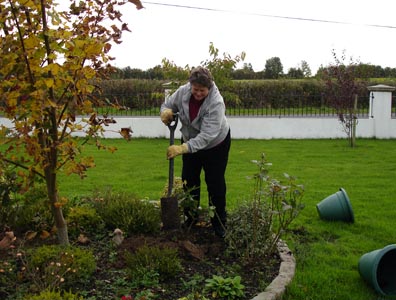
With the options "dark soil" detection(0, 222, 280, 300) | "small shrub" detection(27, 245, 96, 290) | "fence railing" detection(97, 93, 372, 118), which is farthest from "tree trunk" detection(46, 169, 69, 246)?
"fence railing" detection(97, 93, 372, 118)

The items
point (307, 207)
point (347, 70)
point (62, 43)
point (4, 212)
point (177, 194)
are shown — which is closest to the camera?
point (62, 43)

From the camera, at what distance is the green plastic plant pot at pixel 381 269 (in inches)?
140

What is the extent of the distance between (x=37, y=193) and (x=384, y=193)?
4639 millimetres

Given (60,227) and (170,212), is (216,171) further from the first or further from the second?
(60,227)

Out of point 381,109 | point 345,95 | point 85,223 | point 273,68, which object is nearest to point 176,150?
point 85,223

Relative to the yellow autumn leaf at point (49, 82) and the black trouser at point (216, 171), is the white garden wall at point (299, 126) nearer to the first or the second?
the black trouser at point (216, 171)

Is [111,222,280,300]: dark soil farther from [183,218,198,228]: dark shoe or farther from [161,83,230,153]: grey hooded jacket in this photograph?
[161,83,230,153]: grey hooded jacket

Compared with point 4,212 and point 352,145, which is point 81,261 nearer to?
point 4,212

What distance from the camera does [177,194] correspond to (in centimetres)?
472

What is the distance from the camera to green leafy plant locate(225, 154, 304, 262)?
3.88 meters

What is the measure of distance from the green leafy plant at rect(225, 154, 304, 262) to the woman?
0.58 ft

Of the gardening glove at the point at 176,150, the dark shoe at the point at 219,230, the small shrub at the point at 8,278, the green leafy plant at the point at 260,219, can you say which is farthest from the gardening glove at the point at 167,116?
the small shrub at the point at 8,278

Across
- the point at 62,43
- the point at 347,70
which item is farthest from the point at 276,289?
the point at 347,70

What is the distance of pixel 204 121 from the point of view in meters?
4.25
